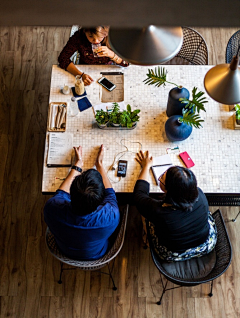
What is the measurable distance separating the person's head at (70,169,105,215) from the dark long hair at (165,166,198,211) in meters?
0.43

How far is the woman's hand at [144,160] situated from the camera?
7.81ft

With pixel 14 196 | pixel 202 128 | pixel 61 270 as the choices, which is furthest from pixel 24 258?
pixel 202 128

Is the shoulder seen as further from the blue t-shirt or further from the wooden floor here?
the wooden floor

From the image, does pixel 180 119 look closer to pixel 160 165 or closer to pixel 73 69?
pixel 160 165

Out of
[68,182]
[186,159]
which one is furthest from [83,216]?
[186,159]

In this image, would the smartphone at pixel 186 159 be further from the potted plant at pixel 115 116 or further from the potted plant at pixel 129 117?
the potted plant at pixel 115 116

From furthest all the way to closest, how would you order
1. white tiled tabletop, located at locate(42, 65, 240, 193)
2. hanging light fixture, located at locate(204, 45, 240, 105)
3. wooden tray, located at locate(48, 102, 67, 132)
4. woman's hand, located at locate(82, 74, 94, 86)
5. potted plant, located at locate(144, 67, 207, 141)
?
woman's hand, located at locate(82, 74, 94, 86) < wooden tray, located at locate(48, 102, 67, 132) < white tiled tabletop, located at locate(42, 65, 240, 193) < potted plant, located at locate(144, 67, 207, 141) < hanging light fixture, located at locate(204, 45, 240, 105)

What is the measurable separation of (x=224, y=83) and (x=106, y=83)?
4.39ft

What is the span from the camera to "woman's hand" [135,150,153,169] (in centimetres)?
238

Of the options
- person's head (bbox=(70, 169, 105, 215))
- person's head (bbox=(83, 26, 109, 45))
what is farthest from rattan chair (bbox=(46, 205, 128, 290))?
person's head (bbox=(83, 26, 109, 45))

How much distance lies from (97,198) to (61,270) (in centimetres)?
123

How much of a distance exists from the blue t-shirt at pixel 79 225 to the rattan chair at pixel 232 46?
179 centimetres

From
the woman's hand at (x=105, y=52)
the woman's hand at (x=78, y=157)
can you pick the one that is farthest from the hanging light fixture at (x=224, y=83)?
the woman's hand at (x=105, y=52)

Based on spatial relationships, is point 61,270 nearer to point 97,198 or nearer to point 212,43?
point 97,198
